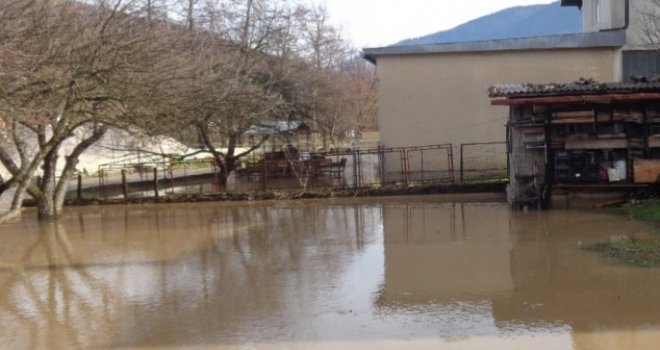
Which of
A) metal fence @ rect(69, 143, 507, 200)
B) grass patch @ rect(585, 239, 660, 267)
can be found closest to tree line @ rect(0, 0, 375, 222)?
metal fence @ rect(69, 143, 507, 200)

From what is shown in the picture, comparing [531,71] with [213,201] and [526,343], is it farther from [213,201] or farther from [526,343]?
[526,343]

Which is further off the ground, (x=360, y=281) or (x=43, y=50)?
(x=43, y=50)

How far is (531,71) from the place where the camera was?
24312mm

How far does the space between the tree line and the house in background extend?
456cm

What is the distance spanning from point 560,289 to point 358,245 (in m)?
4.92

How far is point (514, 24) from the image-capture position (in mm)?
167875

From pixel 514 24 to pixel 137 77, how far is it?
162273 millimetres

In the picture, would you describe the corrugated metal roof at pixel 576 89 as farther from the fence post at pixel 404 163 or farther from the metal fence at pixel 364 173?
the fence post at pixel 404 163

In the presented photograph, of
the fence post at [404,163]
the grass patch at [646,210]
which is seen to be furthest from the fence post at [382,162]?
the grass patch at [646,210]

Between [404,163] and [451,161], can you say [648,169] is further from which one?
[404,163]

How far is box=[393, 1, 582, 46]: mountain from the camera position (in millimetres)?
137375

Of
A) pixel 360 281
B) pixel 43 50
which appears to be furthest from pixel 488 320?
pixel 43 50

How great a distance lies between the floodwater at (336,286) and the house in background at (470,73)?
27.1 feet

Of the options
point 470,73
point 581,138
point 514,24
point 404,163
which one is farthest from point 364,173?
point 514,24
